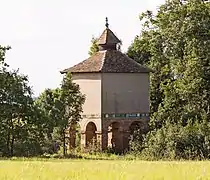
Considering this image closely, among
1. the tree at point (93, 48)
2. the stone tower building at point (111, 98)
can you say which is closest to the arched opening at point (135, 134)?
the stone tower building at point (111, 98)

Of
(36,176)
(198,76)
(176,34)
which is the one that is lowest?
(36,176)

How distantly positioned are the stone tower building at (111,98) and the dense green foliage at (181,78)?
1756 mm

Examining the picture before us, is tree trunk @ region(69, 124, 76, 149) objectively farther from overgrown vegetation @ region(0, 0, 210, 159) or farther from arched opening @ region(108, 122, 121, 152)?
arched opening @ region(108, 122, 121, 152)

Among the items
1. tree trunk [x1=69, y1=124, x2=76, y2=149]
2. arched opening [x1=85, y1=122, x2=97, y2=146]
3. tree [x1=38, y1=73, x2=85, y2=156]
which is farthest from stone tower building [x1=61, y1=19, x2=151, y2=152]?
tree [x1=38, y1=73, x2=85, y2=156]

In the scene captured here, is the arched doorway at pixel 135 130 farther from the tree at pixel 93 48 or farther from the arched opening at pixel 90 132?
the tree at pixel 93 48

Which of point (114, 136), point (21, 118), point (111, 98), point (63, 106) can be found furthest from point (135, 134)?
point (21, 118)

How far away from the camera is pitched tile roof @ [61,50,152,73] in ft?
169

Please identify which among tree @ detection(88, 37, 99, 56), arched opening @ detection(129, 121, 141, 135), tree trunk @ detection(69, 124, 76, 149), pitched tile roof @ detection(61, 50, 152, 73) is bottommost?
tree trunk @ detection(69, 124, 76, 149)

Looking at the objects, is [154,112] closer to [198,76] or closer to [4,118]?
[198,76]

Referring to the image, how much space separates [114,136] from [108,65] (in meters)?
5.32

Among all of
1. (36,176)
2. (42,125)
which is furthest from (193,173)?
(42,125)

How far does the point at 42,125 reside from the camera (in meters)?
44.5

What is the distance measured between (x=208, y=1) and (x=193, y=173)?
3755cm

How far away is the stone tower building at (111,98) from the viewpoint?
51.2 m
